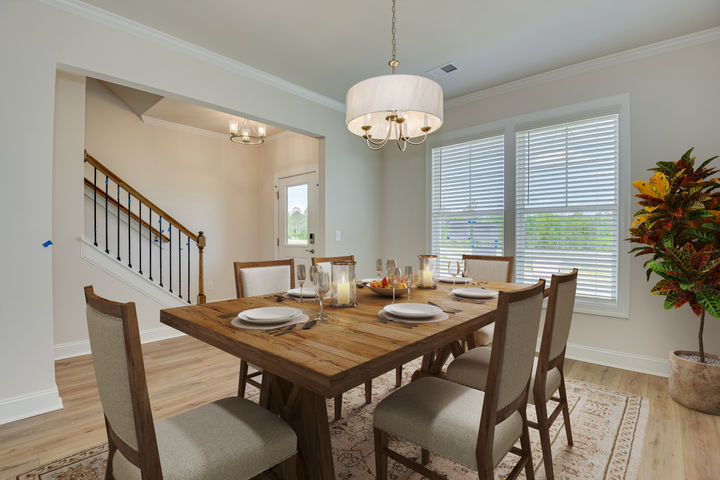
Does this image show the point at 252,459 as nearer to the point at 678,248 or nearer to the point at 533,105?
the point at 678,248

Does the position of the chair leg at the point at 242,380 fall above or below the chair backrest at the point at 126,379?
below

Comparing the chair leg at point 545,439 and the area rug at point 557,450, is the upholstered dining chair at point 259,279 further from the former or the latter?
the chair leg at point 545,439

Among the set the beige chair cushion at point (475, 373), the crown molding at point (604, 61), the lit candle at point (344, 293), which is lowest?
the beige chair cushion at point (475, 373)

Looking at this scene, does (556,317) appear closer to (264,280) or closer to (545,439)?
(545,439)

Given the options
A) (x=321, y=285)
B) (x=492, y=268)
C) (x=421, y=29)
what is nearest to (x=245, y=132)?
(x=421, y=29)

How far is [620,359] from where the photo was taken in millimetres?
2977

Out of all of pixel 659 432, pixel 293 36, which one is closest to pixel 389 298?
pixel 659 432

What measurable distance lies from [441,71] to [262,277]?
8.18 ft

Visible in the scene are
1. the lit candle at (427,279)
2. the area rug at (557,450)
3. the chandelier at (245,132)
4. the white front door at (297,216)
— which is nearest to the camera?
the area rug at (557,450)

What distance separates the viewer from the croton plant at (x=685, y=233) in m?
2.16

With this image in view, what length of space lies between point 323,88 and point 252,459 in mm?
3404

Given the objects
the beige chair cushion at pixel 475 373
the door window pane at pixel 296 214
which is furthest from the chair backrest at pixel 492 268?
the door window pane at pixel 296 214

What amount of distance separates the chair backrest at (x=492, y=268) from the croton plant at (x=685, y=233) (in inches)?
35.4

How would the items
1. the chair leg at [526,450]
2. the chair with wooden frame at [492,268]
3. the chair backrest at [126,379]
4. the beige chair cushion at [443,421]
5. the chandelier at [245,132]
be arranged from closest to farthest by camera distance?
1. the chair backrest at [126,379]
2. the beige chair cushion at [443,421]
3. the chair leg at [526,450]
4. the chair with wooden frame at [492,268]
5. the chandelier at [245,132]
